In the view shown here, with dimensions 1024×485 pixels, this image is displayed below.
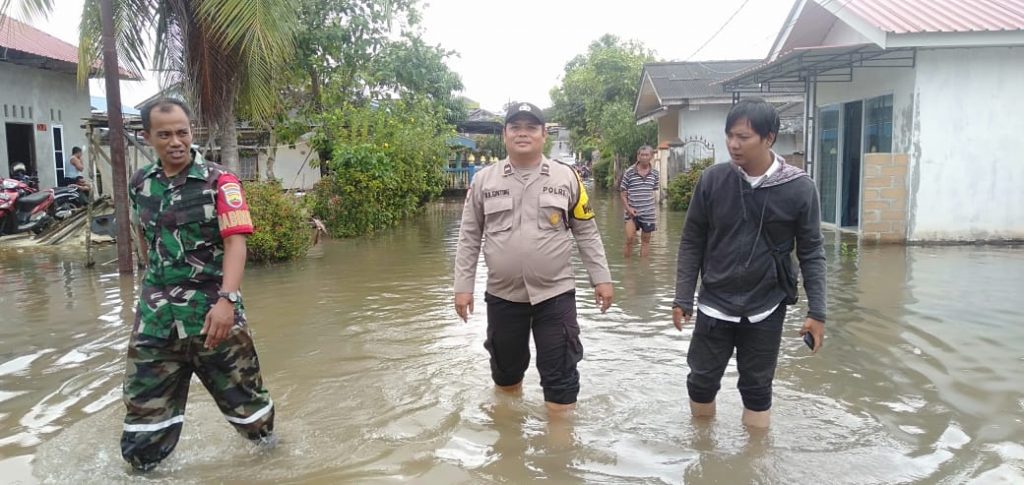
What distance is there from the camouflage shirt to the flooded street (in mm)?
813

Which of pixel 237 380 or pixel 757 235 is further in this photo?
pixel 757 235

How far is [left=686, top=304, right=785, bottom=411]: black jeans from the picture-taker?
12.1 feet

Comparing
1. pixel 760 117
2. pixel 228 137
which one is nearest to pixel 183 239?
pixel 760 117

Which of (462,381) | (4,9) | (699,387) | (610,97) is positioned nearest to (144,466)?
(462,381)

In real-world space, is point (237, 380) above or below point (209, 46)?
below

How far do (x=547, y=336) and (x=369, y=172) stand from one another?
10339 millimetres

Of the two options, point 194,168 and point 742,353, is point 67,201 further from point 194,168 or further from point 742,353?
point 742,353

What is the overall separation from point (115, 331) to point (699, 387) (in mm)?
5042

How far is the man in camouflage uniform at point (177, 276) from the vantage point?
10.9ft

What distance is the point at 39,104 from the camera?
1666 cm

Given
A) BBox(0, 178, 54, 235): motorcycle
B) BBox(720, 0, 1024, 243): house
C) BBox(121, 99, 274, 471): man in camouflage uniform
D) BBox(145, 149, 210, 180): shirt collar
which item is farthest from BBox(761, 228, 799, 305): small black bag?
BBox(0, 178, 54, 235): motorcycle

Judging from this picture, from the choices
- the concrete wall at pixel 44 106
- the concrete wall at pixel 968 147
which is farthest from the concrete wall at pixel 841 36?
the concrete wall at pixel 44 106

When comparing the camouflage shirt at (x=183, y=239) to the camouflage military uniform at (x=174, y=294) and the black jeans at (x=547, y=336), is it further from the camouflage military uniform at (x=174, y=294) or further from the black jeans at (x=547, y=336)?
the black jeans at (x=547, y=336)

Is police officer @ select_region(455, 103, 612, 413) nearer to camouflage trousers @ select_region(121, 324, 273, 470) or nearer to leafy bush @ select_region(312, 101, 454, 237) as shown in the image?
camouflage trousers @ select_region(121, 324, 273, 470)
